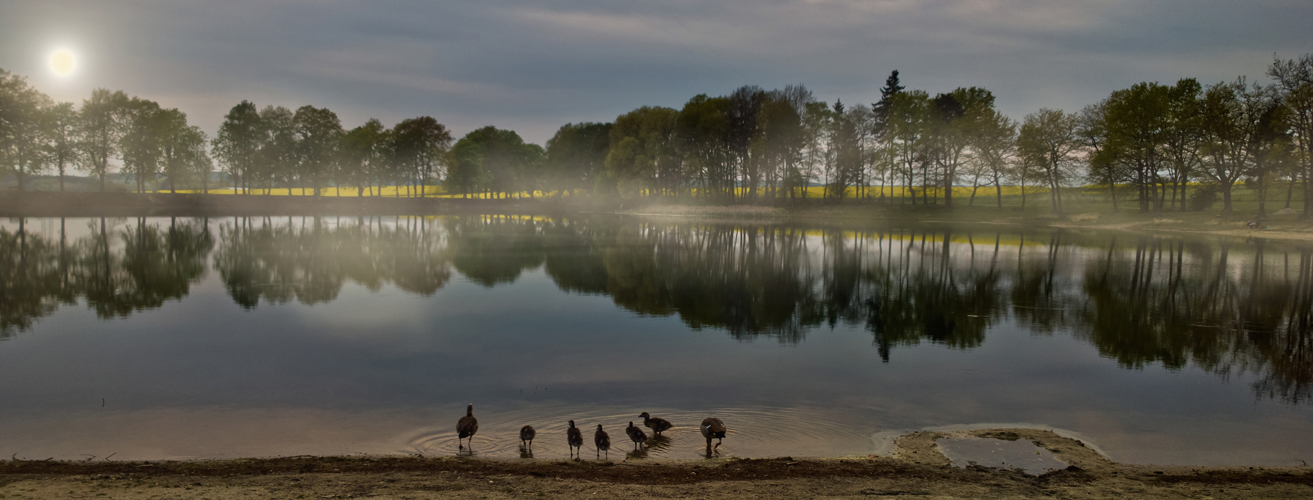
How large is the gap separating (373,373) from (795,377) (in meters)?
8.06

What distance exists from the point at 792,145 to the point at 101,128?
85.9m

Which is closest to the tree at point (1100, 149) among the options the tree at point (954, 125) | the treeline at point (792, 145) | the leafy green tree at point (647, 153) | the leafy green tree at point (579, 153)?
the treeline at point (792, 145)

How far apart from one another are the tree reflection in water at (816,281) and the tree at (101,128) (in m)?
49.2

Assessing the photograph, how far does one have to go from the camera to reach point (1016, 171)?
75.4 meters

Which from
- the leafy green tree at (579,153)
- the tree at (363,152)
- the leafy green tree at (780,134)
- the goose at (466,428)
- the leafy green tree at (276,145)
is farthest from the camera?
the leafy green tree at (579,153)

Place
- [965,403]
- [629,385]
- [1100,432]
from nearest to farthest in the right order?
[1100,432], [965,403], [629,385]

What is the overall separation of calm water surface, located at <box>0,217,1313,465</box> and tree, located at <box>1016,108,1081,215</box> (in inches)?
1671

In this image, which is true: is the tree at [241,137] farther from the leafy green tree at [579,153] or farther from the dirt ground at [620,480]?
the dirt ground at [620,480]

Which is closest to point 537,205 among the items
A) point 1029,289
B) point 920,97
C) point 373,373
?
point 920,97

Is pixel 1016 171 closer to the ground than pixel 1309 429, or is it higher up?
higher up

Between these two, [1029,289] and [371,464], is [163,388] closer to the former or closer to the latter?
[371,464]

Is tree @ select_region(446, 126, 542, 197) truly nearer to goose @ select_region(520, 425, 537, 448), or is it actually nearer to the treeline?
the treeline

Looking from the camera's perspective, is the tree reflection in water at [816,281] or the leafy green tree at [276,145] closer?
the tree reflection in water at [816,281]

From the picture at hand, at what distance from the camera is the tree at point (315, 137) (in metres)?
102
